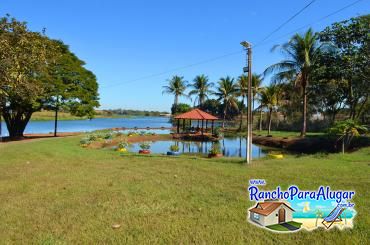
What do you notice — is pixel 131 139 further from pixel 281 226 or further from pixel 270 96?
pixel 281 226

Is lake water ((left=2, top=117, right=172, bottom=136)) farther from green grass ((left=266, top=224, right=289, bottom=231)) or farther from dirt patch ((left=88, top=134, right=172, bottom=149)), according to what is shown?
green grass ((left=266, top=224, right=289, bottom=231))

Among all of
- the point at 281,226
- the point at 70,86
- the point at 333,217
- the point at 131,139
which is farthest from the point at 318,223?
the point at 70,86

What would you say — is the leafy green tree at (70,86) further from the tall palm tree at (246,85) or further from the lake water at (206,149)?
the tall palm tree at (246,85)

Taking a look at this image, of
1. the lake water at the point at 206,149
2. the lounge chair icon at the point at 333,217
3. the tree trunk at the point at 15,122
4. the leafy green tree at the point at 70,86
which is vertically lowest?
the lake water at the point at 206,149

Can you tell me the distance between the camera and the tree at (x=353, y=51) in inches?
675

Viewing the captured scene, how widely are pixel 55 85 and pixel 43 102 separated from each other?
1708 mm

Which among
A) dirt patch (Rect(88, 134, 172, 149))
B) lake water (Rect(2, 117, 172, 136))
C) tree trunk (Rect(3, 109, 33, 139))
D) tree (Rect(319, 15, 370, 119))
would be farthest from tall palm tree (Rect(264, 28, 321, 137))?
lake water (Rect(2, 117, 172, 136))

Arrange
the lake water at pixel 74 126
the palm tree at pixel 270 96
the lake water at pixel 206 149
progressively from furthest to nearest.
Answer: the lake water at pixel 74 126
the palm tree at pixel 270 96
the lake water at pixel 206 149

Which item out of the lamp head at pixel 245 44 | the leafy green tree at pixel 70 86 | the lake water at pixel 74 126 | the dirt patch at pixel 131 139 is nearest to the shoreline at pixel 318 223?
the lamp head at pixel 245 44

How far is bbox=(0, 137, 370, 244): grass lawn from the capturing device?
3812 mm

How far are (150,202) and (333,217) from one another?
2998 millimetres

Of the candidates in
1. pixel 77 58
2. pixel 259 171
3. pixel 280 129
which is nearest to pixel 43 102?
pixel 77 58

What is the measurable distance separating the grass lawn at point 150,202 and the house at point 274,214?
217 millimetres

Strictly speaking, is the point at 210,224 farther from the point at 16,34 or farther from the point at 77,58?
the point at 77,58
